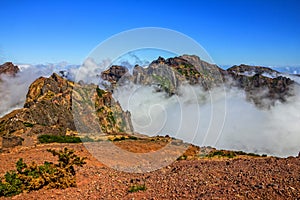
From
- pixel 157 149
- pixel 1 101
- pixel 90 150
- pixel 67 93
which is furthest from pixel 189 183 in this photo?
pixel 1 101

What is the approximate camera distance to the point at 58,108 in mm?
62031

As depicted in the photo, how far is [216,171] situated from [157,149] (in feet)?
50.0

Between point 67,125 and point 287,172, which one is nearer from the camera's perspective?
point 287,172

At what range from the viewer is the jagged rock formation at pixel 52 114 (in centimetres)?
4338

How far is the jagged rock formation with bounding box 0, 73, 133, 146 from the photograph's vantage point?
4338cm

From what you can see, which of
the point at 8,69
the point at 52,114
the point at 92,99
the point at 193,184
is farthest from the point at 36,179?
the point at 8,69

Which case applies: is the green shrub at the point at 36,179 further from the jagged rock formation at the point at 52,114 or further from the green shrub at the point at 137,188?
the jagged rock formation at the point at 52,114

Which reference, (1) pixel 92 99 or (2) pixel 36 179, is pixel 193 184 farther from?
(1) pixel 92 99

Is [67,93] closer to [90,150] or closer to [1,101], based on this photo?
[90,150]

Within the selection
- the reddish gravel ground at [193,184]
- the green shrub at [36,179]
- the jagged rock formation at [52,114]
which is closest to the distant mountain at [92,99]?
the jagged rock formation at [52,114]

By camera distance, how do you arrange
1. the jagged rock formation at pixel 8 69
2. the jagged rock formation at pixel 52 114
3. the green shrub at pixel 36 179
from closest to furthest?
the green shrub at pixel 36 179 < the jagged rock formation at pixel 52 114 < the jagged rock formation at pixel 8 69

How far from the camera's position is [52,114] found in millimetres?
60312

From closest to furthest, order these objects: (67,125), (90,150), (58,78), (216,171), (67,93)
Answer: (216,171) < (90,150) < (67,125) < (67,93) < (58,78)

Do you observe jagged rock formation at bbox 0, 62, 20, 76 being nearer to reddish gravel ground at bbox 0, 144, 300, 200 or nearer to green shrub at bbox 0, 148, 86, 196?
reddish gravel ground at bbox 0, 144, 300, 200
